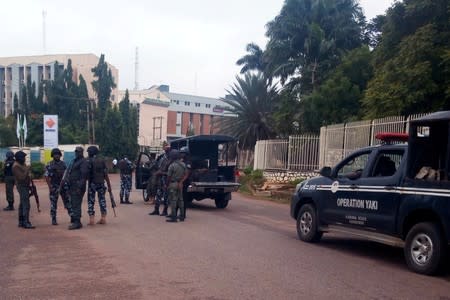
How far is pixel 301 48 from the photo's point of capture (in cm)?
3688

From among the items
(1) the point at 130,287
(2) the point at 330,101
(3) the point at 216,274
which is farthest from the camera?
(2) the point at 330,101

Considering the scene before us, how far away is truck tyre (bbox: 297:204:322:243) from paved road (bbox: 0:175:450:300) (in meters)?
0.20

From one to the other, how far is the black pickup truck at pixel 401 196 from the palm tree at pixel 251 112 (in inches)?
1147

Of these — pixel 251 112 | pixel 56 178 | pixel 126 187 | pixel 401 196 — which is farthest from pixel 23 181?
pixel 251 112

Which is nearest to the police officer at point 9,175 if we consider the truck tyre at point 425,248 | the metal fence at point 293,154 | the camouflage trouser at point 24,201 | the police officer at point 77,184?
the camouflage trouser at point 24,201

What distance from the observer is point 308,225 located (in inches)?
404

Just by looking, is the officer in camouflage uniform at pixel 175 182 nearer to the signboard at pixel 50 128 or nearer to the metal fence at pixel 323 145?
the metal fence at pixel 323 145

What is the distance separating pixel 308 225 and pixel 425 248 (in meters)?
2.97

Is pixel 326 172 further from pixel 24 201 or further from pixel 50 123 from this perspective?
pixel 50 123

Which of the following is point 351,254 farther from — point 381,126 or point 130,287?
point 381,126

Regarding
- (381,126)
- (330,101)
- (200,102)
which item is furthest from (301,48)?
(200,102)

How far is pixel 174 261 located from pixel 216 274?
3.45ft

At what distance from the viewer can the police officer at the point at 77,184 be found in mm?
11602

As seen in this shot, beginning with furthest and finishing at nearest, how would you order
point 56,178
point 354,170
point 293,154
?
point 293,154 → point 56,178 → point 354,170
